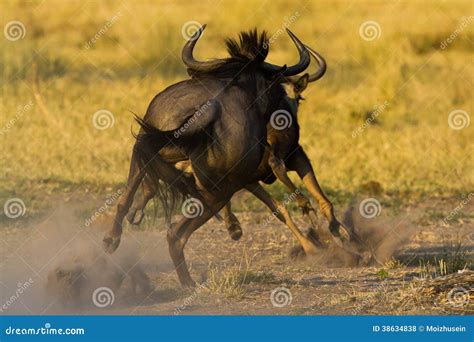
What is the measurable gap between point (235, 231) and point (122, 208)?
1.41 metres

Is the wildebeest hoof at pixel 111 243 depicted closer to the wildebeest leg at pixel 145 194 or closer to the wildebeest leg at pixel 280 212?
the wildebeest leg at pixel 145 194

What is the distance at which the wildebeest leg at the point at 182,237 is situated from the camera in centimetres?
848

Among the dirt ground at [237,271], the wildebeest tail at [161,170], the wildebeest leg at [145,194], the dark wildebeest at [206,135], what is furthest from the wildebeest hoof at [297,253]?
the wildebeest leg at [145,194]

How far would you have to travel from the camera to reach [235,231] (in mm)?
9492

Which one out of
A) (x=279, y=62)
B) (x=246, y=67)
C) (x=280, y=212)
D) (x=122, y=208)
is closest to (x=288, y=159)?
(x=280, y=212)

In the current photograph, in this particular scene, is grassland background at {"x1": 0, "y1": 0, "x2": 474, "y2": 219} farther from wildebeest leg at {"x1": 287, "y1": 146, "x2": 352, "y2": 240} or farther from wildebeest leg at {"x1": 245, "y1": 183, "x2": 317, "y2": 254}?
wildebeest leg at {"x1": 287, "y1": 146, "x2": 352, "y2": 240}

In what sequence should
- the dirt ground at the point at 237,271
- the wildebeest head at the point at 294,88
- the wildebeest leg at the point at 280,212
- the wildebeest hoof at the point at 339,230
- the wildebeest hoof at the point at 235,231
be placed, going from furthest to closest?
the wildebeest leg at the point at 280,212
the wildebeest hoof at the point at 235,231
the wildebeest head at the point at 294,88
the wildebeest hoof at the point at 339,230
the dirt ground at the point at 237,271

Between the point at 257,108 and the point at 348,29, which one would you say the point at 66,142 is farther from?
the point at 348,29

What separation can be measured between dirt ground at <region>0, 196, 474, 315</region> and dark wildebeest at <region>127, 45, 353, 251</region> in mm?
406

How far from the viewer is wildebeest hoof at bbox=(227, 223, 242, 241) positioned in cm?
945

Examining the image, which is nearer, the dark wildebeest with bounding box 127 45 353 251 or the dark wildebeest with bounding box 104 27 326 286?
the dark wildebeest with bounding box 104 27 326 286

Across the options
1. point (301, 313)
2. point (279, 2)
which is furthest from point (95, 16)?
point (301, 313)

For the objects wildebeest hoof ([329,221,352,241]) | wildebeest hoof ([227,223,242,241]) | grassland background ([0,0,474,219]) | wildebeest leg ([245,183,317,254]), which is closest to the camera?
wildebeest hoof ([329,221,352,241])

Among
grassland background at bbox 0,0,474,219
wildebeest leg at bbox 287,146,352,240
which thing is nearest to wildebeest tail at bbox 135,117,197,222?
wildebeest leg at bbox 287,146,352,240
